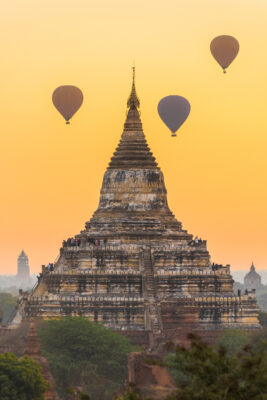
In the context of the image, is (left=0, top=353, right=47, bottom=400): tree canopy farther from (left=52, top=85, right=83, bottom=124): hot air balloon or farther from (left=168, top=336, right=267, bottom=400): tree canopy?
(left=52, top=85, right=83, bottom=124): hot air balloon

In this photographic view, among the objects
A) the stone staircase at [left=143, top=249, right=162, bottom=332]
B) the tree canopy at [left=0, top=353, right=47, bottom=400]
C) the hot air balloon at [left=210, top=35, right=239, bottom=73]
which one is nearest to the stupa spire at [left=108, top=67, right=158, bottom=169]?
the hot air balloon at [left=210, top=35, right=239, bottom=73]

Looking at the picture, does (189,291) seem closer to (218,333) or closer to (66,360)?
(218,333)

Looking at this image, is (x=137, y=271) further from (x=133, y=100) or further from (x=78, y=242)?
(x=133, y=100)

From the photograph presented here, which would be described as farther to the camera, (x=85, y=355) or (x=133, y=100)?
(x=133, y=100)

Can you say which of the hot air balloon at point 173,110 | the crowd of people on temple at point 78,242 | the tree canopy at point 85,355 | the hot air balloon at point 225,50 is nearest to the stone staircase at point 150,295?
the crowd of people on temple at point 78,242

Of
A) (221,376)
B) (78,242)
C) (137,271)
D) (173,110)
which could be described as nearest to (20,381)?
(221,376)

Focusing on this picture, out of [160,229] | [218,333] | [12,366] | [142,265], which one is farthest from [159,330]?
[12,366]

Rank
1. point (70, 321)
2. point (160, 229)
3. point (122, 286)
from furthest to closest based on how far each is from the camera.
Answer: point (160, 229), point (122, 286), point (70, 321)
